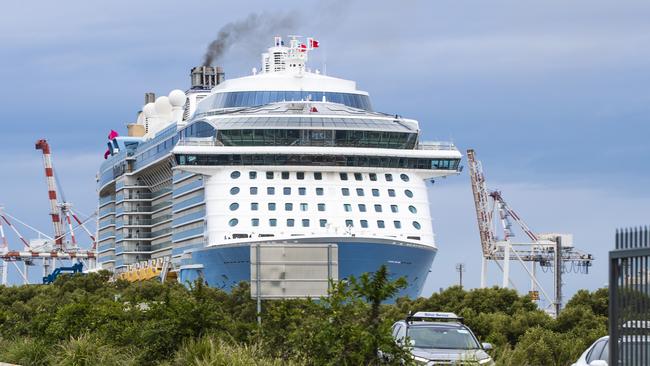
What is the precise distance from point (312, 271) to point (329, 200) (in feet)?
129

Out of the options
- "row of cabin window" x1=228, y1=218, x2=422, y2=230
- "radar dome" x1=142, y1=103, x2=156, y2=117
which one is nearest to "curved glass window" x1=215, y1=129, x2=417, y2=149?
"row of cabin window" x1=228, y1=218, x2=422, y2=230

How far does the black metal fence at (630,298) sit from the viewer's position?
15586 millimetres

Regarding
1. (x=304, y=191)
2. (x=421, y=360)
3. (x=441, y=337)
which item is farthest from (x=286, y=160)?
(x=421, y=360)

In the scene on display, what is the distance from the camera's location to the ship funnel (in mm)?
95375

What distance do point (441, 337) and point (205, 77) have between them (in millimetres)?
73753

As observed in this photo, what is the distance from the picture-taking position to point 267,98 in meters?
77.6

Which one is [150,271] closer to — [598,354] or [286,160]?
[286,160]

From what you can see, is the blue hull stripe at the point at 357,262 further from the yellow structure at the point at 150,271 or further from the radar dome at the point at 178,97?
the radar dome at the point at 178,97

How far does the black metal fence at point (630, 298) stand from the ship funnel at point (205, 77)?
78.9m

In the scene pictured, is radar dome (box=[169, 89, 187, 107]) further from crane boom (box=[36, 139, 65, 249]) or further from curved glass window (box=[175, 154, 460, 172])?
crane boom (box=[36, 139, 65, 249])

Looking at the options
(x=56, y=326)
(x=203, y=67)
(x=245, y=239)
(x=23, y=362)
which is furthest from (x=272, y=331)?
(x=203, y=67)

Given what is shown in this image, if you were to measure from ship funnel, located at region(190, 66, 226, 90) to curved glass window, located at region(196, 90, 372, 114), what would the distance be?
645 inches

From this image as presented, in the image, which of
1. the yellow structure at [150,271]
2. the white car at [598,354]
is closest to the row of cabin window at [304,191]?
the yellow structure at [150,271]

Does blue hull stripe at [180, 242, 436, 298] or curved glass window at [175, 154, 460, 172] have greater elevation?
curved glass window at [175, 154, 460, 172]
